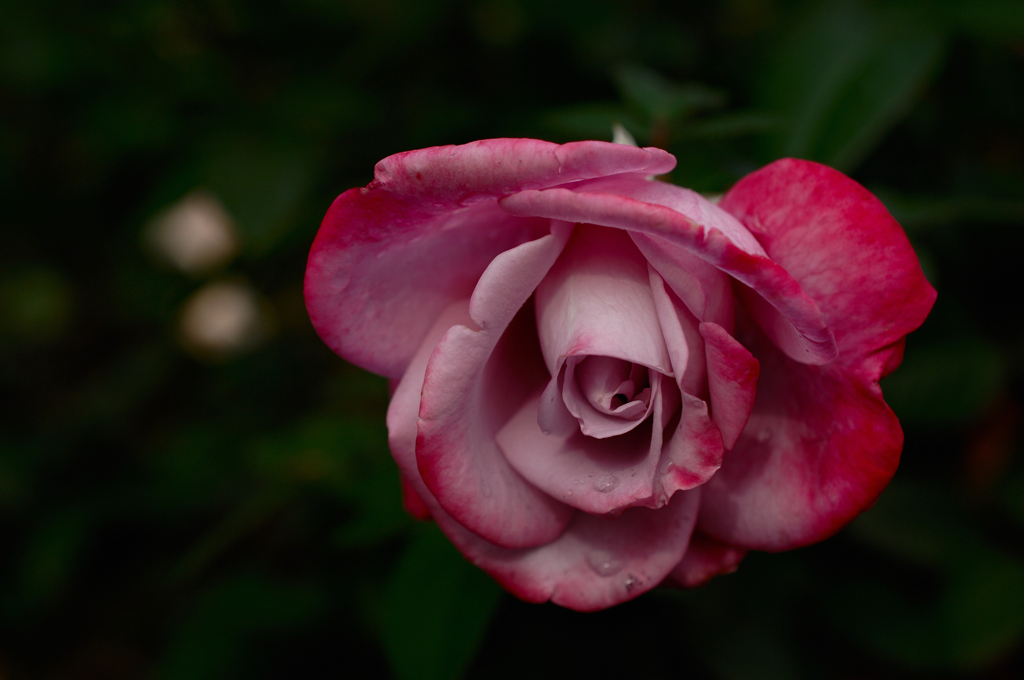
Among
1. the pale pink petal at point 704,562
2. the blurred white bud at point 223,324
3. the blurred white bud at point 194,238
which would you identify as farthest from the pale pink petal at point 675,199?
the blurred white bud at point 223,324

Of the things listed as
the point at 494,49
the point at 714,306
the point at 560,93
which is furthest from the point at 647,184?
the point at 494,49

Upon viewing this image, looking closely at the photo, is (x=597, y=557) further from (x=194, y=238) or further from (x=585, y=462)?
(x=194, y=238)

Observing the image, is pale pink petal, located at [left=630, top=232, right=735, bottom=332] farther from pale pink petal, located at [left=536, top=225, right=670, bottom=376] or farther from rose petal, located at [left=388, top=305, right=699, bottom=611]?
rose petal, located at [left=388, top=305, right=699, bottom=611]

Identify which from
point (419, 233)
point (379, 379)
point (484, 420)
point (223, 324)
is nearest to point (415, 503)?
point (484, 420)

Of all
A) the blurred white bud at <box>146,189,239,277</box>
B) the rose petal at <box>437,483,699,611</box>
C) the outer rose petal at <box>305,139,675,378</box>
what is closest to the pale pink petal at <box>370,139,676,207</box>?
the outer rose petal at <box>305,139,675,378</box>

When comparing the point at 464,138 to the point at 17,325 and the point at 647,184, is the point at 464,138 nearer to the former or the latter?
the point at 647,184

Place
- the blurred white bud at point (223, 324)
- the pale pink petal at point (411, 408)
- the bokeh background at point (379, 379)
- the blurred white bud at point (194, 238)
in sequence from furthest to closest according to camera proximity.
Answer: the blurred white bud at point (223, 324), the blurred white bud at point (194, 238), the bokeh background at point (379, 379), the pale pink petal at point (411, 408)

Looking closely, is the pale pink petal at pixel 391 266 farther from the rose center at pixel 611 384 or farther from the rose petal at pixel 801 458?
the rose petal at pixel 801 458

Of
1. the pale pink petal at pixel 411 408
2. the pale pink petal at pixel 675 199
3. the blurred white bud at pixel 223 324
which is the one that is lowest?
the blurred white bud at pixel 223 324
